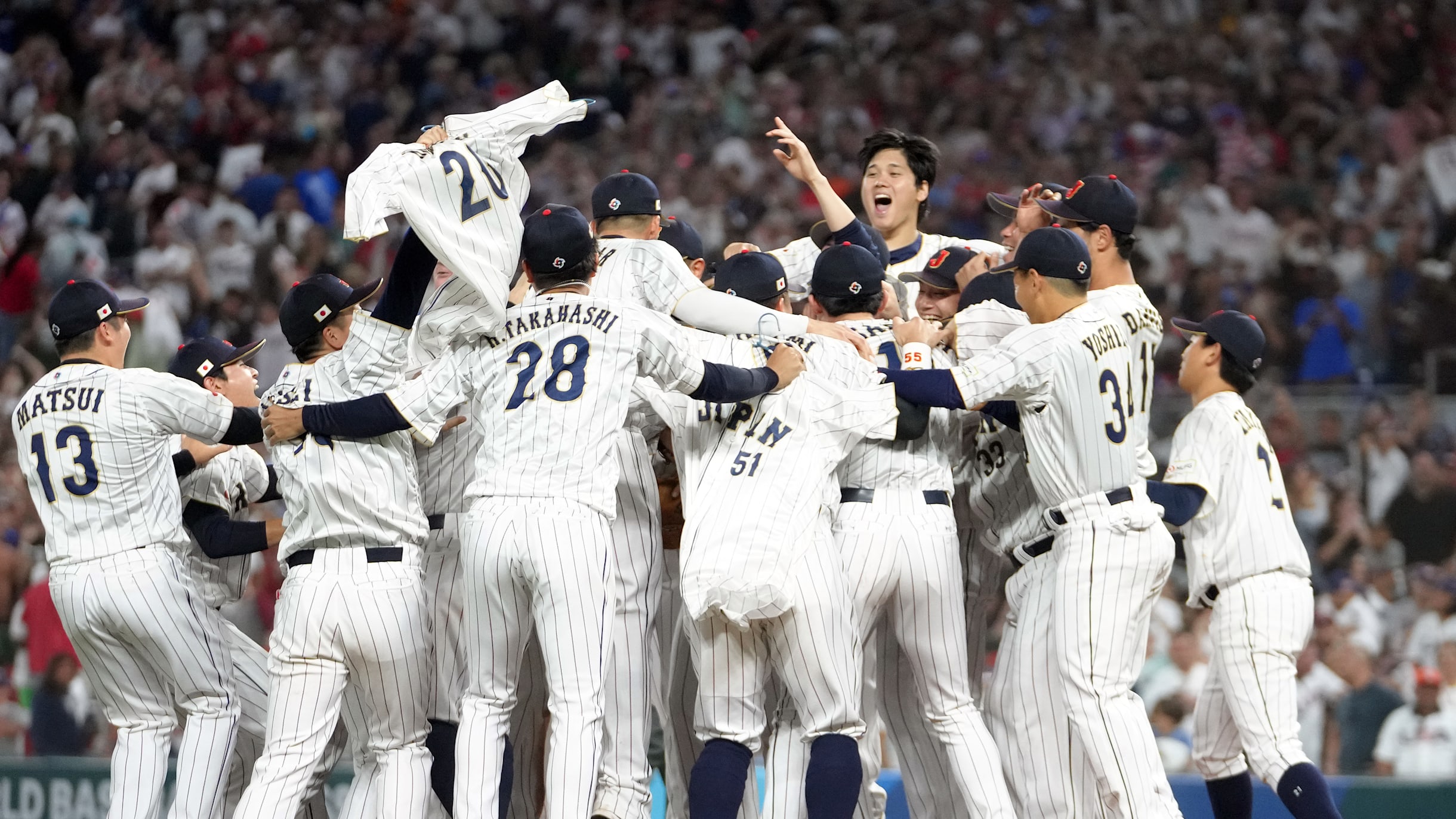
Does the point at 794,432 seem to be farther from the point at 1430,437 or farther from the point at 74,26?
the point at 74,26

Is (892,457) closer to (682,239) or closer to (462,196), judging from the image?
(682,239)

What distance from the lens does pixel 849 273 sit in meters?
5.36

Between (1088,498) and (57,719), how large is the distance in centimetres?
678

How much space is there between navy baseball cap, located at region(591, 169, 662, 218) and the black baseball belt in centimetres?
125

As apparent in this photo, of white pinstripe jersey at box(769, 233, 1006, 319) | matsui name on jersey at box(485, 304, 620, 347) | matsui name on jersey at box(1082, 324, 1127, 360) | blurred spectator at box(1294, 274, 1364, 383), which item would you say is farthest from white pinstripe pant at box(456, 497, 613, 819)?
blurred spectator at box(1294, 274, 1364, 383)

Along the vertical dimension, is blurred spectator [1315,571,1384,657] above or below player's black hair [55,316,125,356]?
below

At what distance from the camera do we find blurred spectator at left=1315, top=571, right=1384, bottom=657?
29.1ft

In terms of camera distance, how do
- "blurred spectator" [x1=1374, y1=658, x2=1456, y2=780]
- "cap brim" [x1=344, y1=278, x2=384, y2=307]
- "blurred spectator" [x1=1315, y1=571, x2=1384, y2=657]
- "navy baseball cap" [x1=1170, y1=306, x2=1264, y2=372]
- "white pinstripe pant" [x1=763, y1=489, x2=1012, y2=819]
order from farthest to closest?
"blurred spectator" [x1=1315, y1=571, x2=1384, y2=657] < "blurred spectator" [x1=1374, y1=658, x2=1456, y2=780] < "navy baseball cap" [x1=1170, y1=306, x2=1264, y2=372] < "cap brim" [x1=344, y1=278, x2=384, y2=307] < "white pinstripe pant" [x1=763, y1=489, x2=1012, y2=819]

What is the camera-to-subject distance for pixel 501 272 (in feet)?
16.7

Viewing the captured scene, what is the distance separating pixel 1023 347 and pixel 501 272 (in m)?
1.71

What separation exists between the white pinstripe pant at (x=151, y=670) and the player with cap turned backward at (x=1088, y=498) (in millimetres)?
2526

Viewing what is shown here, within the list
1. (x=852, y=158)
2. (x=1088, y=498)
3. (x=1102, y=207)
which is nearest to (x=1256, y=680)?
(x=1088, y=498)

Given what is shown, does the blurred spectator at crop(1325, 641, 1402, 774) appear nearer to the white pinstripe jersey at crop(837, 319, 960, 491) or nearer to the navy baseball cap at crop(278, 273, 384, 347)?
the white pinstripe jersey at crop(837, 319, 960, 491)

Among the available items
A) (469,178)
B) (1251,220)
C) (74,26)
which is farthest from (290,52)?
(469,178)
